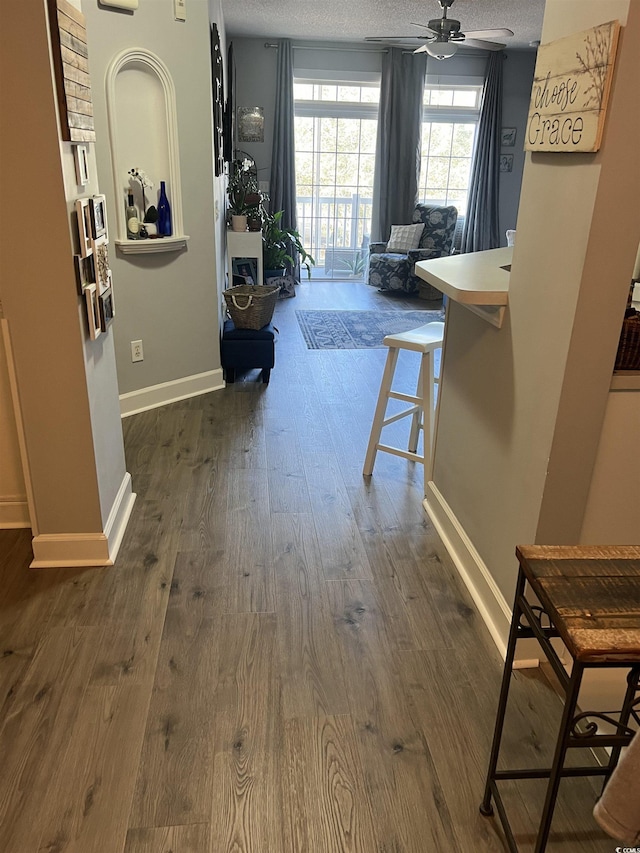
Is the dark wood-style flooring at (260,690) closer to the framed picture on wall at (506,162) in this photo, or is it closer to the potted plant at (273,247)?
the potted plant at (273,247)

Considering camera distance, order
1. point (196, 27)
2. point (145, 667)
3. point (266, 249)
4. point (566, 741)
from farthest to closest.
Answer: point (266, 249), point (196, 27), point (145, 667), point (566, 741)

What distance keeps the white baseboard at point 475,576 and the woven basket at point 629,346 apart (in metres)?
0.81

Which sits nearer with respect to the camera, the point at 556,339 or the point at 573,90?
the point at 573,90

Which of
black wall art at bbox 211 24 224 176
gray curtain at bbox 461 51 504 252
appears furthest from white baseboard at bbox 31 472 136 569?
gray curtain at bbox 461 51 504 252

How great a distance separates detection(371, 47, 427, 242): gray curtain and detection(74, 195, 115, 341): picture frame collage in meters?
5.94

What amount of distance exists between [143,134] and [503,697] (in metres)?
3.43

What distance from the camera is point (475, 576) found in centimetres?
229

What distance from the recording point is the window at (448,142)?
7770 millimetres

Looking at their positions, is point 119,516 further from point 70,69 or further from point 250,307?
point 250,307

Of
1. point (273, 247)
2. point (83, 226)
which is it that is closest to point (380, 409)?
point (83, 226)

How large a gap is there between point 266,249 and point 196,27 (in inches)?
118

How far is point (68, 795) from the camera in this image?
1525 mm

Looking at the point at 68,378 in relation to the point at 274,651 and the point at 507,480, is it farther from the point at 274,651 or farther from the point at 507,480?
the point at 507,480

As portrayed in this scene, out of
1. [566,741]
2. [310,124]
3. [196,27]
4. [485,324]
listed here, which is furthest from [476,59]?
[566,741]
